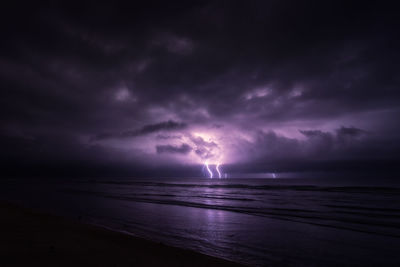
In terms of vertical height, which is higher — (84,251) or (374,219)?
(84,251)

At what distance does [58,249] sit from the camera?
8422 millimetres

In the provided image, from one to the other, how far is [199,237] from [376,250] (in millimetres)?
9002

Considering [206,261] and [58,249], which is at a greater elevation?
[58,249]

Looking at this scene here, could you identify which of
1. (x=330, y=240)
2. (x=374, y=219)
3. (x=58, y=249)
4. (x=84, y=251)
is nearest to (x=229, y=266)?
(x=84, y=251)

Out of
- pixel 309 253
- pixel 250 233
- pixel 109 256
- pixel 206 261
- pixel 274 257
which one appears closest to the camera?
pixel 109 256

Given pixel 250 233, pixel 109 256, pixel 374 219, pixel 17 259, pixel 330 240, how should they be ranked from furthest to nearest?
1. pixel 374 219
2. pixel 250 233
3. pixel 330 240
4. pixel 109 256
5. pixel 17 259

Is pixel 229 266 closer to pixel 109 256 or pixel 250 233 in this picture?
pixel 109 256

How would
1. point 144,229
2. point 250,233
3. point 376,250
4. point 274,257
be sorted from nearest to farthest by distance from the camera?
point 274,257, point 376,250, point 250,233, point 144,229

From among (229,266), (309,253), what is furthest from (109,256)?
(309,253)

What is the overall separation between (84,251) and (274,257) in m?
7.73

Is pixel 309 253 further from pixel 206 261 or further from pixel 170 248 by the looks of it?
pixel 170 248

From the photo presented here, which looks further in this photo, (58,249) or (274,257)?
(274,257)

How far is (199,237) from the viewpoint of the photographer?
13.3 metres

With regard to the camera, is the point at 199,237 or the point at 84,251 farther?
the point at 199,237
